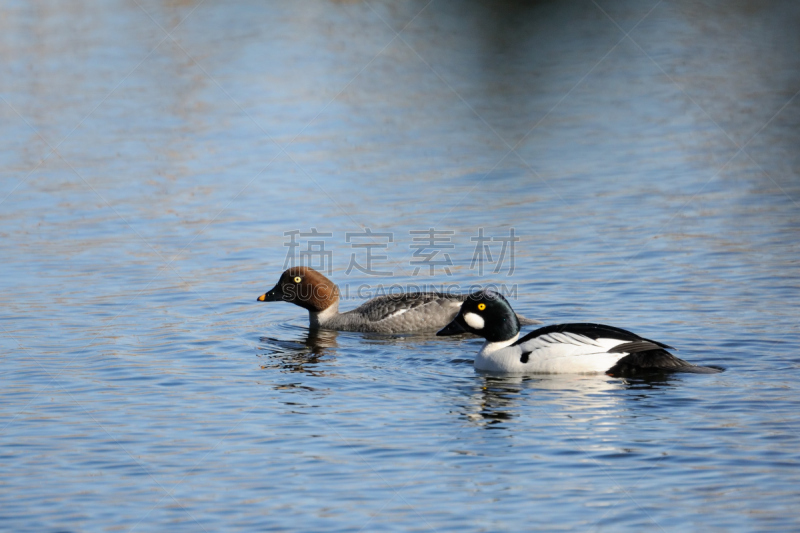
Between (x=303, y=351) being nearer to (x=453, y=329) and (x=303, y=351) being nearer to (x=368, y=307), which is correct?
(x=368, y=307)

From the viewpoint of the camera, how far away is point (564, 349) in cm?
1215

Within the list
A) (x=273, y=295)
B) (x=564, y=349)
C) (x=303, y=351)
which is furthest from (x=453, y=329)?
(x=273, y=295)

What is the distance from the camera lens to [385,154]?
923 inches

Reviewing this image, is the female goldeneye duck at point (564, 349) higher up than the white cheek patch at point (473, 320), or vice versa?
the white cheek patch at point (473, 320)

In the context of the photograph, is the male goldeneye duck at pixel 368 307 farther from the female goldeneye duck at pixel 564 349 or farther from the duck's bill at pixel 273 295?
the female goldeneye duck at pixel 564 349

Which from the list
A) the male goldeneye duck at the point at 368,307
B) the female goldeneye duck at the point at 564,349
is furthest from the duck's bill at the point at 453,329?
the male goldeneye duck at the point at 368,307

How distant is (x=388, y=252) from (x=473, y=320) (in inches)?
201

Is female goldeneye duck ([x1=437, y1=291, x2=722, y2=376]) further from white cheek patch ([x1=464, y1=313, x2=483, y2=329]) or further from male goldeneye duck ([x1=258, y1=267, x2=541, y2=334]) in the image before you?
male goldeneye duck ([x1=258, y1=267, x2=541, y2=334])

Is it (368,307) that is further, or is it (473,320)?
(368,307)

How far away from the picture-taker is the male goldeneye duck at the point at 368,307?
1484 cm

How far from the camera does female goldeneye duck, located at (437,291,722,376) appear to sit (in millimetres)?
11852

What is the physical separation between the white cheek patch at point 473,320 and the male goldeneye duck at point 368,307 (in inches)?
57.5

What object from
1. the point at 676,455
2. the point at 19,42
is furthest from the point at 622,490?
the point at 19,42

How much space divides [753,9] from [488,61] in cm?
974
